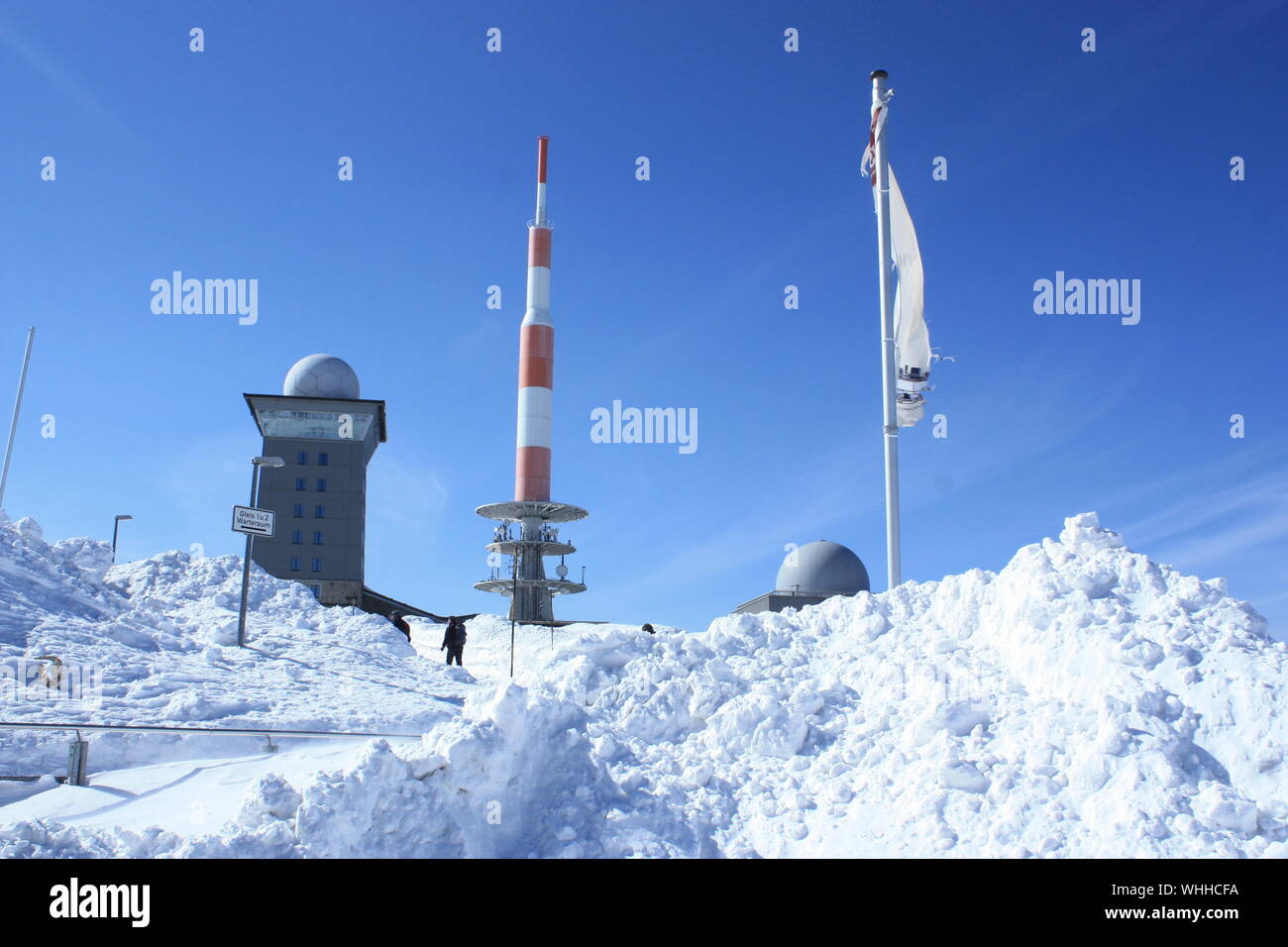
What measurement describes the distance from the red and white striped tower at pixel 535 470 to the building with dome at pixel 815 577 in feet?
34.4

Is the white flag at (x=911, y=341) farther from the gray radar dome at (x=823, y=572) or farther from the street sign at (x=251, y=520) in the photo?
the gray radar dome at (x=823, y=572)

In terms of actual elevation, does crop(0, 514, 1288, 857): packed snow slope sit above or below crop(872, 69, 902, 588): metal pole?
below

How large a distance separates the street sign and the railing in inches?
221

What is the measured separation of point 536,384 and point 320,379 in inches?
575

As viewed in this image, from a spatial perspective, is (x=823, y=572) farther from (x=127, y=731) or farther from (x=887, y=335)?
(x=127, y=731)

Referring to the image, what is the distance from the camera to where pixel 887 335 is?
19.7 meters

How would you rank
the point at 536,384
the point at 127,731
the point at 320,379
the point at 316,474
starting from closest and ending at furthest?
the point at 127,731, the point at 536,384, the point at 316,474, the point at 320,379

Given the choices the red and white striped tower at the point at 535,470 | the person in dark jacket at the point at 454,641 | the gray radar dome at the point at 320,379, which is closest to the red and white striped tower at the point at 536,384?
the red and white striped tower at the point at 535,470

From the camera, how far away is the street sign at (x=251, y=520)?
16.4m

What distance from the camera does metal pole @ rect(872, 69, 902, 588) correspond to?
60.4 feet

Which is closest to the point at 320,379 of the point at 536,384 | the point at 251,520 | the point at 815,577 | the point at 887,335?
the point at 536,384

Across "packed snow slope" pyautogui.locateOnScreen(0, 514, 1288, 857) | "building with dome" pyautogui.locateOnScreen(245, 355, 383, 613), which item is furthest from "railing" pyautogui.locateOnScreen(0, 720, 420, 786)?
"building with dome" pyautogui.locateOnScreen(245, 355, 383, 613)

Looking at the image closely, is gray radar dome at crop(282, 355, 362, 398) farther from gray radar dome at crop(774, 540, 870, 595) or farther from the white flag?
the white flag
